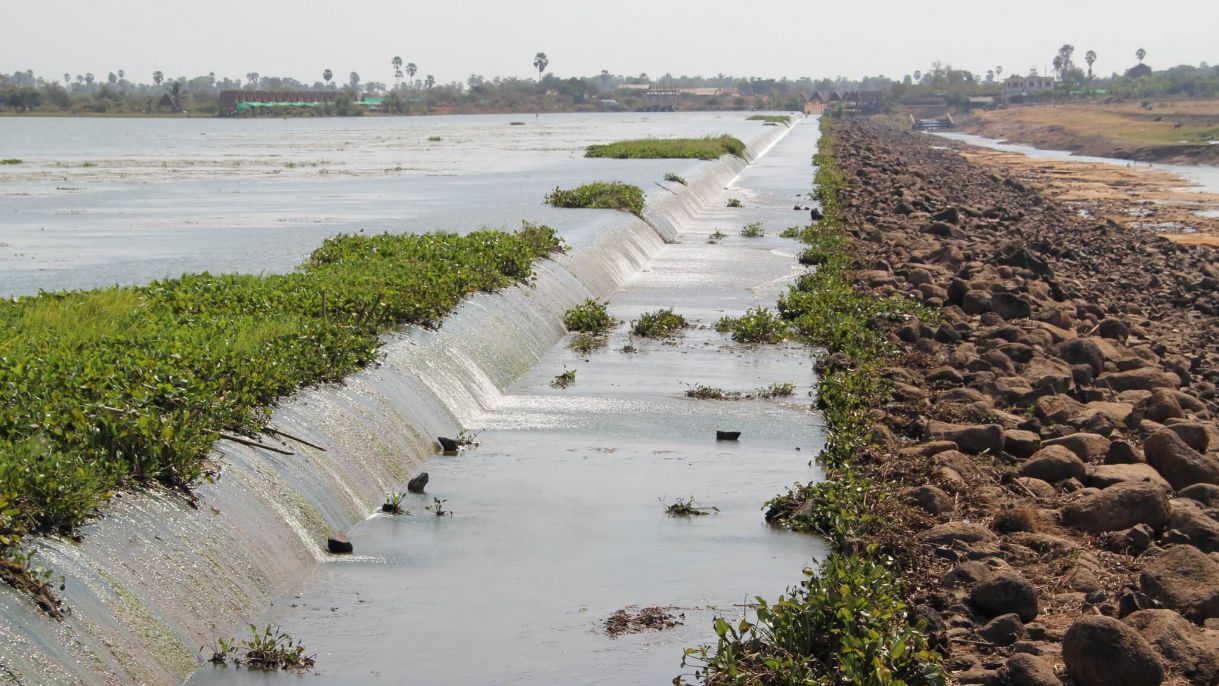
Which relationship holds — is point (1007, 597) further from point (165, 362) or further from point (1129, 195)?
point (1129, 195)

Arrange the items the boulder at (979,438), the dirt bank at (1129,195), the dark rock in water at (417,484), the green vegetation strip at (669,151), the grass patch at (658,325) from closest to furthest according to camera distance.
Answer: the dark rock in water at (417,484) → the boulder at (979,438) → the grass patch at (658,325) → the dirt bank at (1129,195) → the green vegetation strip at (669,151)

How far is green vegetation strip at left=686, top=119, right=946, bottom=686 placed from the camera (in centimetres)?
768

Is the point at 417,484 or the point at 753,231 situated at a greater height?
the point at 417,484

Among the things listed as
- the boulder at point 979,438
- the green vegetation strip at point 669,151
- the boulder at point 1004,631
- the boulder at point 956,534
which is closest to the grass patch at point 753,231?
the boulder at point 979,438

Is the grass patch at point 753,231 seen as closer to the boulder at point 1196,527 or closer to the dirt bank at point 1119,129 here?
the boulder at point 1196,527

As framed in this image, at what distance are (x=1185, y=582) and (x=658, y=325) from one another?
11.1 metres

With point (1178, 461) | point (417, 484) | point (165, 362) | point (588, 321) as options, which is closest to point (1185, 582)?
point (1178, 461)

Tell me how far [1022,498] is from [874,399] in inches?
132

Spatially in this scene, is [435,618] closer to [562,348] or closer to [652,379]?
[652,379]

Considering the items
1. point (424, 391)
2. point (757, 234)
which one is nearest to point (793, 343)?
point (424, 391)

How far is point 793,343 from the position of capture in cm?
1916

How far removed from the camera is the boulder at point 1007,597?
29.1ft

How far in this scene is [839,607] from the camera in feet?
26.2

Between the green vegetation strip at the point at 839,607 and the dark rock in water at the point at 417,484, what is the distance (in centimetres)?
298
